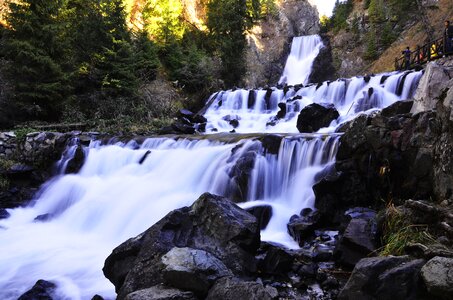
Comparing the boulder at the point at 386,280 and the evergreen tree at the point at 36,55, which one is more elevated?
the evergreen tree at the point at 36,55

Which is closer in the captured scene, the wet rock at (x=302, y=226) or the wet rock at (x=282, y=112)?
the wet rock at (x=302, y=226)

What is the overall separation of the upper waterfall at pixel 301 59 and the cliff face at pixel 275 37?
23.4 inches

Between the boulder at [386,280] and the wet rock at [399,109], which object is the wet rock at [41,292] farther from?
the wet rock at [399,109]

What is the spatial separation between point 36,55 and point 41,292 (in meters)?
13.8

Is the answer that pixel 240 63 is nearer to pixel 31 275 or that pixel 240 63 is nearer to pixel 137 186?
pixel 137 186

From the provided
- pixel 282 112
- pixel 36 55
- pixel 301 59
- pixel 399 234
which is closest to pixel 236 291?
pixel 399 234

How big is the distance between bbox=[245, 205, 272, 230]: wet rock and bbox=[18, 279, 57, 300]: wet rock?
13.0 ft

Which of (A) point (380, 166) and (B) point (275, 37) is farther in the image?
(B) point (275, 37)

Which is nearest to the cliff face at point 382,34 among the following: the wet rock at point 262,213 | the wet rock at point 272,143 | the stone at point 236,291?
the wet rock at point 272,143

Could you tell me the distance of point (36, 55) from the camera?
15977 mm

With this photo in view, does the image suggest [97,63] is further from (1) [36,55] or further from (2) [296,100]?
(2) [296,100]

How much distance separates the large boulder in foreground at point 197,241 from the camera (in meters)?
4.87

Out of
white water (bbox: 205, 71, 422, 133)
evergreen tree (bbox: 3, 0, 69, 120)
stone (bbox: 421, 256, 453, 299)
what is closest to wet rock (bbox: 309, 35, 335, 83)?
white water (bbox: 205, 71, 422, 133)

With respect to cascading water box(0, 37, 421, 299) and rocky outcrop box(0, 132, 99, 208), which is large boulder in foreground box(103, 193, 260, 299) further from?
rocky outcrop box(0, 132, 99, 208)
